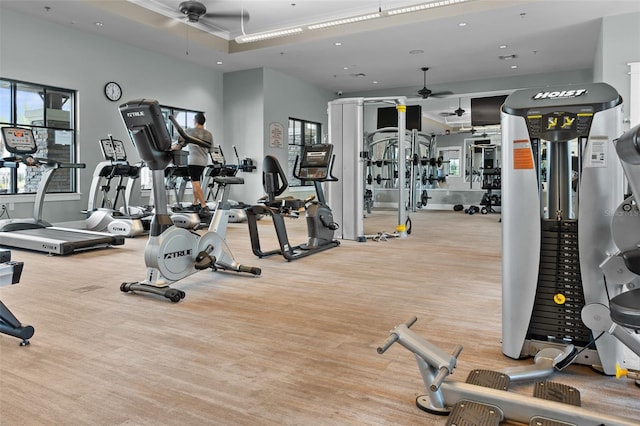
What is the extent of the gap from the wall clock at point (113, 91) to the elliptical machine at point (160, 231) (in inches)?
215

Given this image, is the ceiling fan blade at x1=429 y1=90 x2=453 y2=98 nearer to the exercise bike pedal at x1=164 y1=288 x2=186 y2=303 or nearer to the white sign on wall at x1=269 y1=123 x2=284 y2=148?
the white sign on wall at x1=269 y1=123 x2=284 y2=148

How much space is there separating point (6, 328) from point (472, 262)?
3937 mm

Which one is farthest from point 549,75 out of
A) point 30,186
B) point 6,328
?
point 6,328


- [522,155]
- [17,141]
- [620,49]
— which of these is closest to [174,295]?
[522,155]

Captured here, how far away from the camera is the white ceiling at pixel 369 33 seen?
685 centimetres

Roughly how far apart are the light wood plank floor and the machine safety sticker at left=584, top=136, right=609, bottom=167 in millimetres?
901

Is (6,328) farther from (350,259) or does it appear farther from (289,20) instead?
(289,20)

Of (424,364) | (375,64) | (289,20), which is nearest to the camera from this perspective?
(424,364)

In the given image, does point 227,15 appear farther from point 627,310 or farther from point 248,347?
point 627,310

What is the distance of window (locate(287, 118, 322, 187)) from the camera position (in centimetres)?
1157

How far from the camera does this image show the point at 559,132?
6.43 feet

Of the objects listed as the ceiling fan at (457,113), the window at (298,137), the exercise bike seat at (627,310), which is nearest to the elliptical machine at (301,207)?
the exercise bike seat at (627,310)

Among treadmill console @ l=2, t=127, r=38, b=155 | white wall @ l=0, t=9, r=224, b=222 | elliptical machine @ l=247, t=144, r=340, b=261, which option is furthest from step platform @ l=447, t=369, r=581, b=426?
white wall @ l=0, t=9, r=224, b=222

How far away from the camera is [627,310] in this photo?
1040mm
